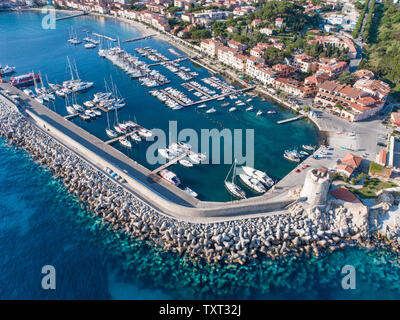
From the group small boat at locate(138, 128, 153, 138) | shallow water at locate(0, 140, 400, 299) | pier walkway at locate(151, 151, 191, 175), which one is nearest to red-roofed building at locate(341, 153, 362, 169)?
shallow water at locate(0, 140, 400, 299)

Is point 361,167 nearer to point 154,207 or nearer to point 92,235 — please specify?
point 154,207

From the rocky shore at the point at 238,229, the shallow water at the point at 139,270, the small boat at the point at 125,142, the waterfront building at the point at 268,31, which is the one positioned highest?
the waterfront building at the point at 268,31

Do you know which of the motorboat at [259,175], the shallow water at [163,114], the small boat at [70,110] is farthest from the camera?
the small boat at [70,110]

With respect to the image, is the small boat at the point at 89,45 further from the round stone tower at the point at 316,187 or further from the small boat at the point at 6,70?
the round stone tower at the point at 316,187

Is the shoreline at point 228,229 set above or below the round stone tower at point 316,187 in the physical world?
below

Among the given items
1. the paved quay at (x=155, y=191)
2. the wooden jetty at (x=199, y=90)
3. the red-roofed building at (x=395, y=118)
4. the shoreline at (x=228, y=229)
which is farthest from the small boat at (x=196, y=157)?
the red-roofed building at (x=395, y=118)

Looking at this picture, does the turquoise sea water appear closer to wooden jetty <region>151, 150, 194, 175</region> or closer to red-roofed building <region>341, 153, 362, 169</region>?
wooden jetty <region>151, 150, 194, 175</region>
